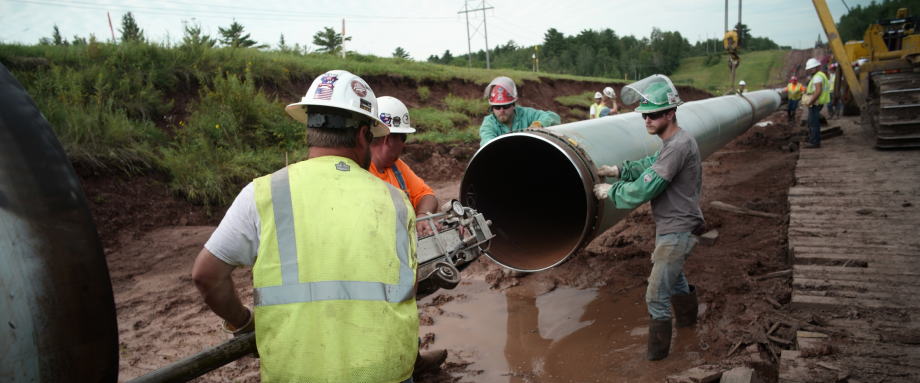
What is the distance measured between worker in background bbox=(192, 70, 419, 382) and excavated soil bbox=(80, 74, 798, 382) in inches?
80.7

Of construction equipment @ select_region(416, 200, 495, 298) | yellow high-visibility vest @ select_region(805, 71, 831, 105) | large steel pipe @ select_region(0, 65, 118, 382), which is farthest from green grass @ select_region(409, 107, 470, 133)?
large steel pipe @ select_region(0, 65, 118, 382)

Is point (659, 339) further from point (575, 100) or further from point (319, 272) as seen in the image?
point (575, 100)

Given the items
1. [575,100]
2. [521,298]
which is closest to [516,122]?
[521,298]

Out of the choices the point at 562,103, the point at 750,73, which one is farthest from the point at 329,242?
the point at 750,73

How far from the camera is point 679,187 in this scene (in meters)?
3.33

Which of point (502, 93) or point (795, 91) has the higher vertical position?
point (502, 93)

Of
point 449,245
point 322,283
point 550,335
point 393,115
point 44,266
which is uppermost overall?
point 393,115

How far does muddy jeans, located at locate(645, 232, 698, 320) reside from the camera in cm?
335

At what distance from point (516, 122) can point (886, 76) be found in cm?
731

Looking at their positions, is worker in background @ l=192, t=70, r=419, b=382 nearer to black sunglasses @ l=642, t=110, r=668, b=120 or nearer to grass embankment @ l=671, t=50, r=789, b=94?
black sunglasses @ l=642, t=110, r=668, b=120

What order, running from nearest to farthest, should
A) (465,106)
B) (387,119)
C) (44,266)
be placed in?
(44,266)
(387,119)
(465,106)

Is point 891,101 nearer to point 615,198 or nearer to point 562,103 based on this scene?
point 615,198

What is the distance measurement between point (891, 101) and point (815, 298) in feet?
20.6

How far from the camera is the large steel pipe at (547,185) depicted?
3.31 meters
